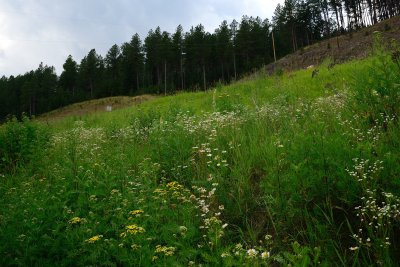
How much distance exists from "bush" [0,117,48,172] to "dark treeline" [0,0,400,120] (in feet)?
194

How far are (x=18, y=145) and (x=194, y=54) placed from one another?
71.0m

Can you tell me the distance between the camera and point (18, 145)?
25.0 ft

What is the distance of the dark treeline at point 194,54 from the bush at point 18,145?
Answer: 59.2 m

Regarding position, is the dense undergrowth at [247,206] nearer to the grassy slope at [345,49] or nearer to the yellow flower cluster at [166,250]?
the yellow flower cluster at [166,250]

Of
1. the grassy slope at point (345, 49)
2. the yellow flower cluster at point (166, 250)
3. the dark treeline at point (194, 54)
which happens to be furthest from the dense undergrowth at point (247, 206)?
the dark treeline at point (194, 54)

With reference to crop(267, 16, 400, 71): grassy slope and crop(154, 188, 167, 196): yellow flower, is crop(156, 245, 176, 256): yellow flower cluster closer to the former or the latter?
crop(154, 188, 167, 196): yellow flower

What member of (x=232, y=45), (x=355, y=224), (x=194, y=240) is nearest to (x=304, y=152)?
(x=355, y=224)

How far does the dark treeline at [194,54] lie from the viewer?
74.6 m

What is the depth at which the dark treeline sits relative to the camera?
74.6 m

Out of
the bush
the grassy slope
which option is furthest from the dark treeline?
the bush

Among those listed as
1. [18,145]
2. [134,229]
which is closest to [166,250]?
[134,229]

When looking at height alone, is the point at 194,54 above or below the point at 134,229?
above

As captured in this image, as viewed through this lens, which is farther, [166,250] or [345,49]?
[345,49]

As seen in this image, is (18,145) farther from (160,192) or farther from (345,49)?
(345,49)
